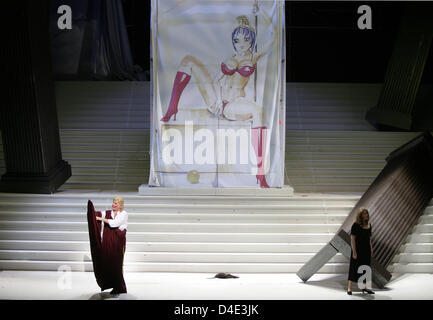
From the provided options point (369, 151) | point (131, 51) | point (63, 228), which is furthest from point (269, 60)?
point (131, 51)

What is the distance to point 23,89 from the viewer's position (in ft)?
35.4

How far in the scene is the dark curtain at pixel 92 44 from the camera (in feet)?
48.6

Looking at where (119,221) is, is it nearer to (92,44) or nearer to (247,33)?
(247,33)

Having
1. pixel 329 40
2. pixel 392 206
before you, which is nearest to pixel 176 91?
pixel 392 206

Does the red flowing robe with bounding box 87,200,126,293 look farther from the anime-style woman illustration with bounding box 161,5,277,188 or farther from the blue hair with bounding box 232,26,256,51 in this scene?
the blue hair with bounding box 232,26,256,51

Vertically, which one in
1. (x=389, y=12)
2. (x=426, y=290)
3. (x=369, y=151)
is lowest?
(x=426, y=290)

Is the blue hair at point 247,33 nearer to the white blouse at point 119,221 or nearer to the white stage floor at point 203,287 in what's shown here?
the white stage floor at point 203,287

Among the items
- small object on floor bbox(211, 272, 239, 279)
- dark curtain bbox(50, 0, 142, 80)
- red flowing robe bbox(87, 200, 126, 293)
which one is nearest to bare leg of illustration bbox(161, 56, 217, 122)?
small object on floor bbox(211, 272, 239, 279)

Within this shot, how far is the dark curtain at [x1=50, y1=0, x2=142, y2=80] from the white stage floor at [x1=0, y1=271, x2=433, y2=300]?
716 cm

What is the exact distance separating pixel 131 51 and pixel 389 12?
644cm

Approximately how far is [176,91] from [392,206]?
397 cm


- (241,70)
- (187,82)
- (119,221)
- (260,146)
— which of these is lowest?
(119,221)

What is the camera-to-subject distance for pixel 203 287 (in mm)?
8375
